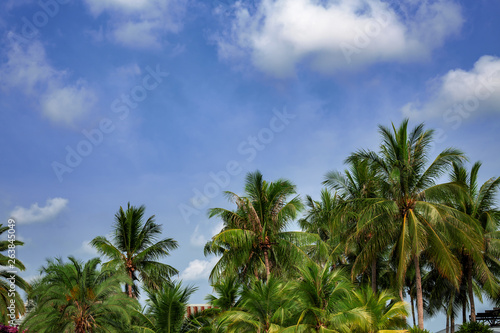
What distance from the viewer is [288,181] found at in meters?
32.4

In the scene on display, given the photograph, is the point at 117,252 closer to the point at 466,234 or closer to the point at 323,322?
the point at 323,322

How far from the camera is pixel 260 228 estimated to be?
31.1 metres

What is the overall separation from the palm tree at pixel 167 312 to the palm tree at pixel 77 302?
264cm

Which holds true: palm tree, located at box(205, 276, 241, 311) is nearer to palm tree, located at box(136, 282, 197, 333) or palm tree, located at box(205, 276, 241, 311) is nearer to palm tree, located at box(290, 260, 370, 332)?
palm tree, located at box(136, 282, 197, 333)

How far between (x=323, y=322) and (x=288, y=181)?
13481 millimetres

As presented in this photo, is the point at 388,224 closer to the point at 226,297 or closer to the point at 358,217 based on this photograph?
the point at 358,217

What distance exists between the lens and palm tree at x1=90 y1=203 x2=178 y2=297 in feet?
113

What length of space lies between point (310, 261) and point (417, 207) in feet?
25.1

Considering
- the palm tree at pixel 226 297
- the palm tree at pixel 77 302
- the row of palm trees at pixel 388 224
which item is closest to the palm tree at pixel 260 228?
the row of palm trees at pixel 388 224

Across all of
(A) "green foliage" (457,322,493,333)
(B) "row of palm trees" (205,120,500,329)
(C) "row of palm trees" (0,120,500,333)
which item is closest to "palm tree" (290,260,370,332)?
(C) "row of palm trees" (0,120,500,333)

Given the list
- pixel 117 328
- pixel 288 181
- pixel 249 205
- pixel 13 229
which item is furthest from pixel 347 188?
pixel 13 229

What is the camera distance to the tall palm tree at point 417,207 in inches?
1030

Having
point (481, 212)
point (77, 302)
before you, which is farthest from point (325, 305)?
point (481, 212)

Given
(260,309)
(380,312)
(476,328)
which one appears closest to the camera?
(380,312)
